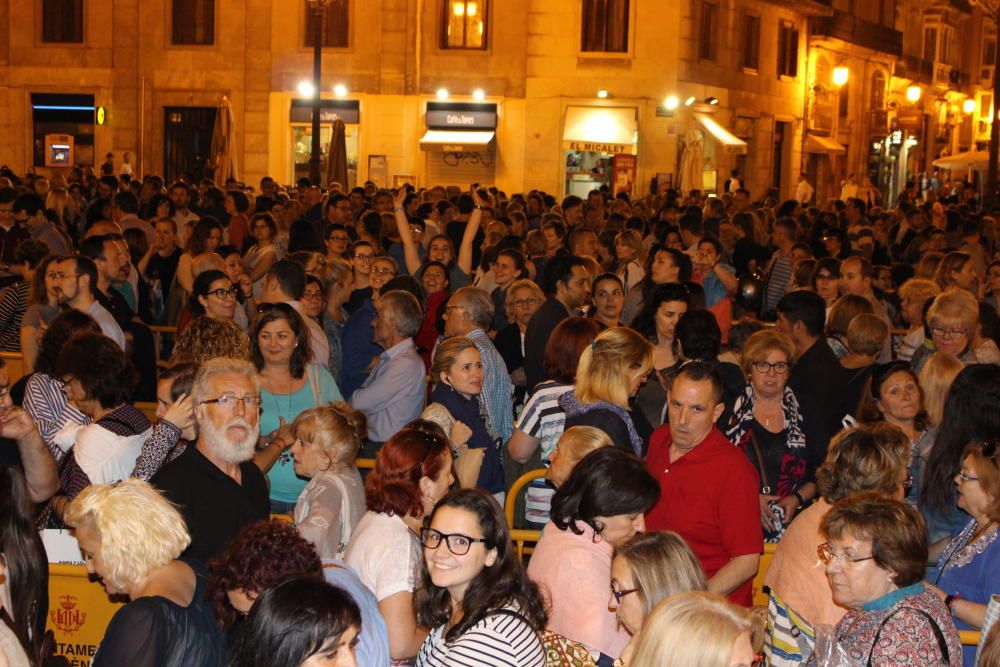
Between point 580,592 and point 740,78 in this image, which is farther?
point 740,78

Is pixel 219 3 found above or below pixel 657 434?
above

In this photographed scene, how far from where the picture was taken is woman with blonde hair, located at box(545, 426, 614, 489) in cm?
593

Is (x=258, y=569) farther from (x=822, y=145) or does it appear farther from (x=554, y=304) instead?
(x=822, y=145)

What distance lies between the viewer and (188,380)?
244 inches

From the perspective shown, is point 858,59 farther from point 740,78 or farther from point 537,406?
point 537,406

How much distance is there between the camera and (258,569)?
4.32 meters

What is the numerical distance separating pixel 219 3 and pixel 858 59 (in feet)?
81.4

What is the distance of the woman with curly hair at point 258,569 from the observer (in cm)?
431

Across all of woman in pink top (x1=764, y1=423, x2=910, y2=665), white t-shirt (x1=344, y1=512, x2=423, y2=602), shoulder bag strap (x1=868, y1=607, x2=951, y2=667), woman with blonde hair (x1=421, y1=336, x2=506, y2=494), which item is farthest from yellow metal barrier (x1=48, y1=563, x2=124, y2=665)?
shoulder bag strap (x1=868, y1=607, x2=951, y2=667)

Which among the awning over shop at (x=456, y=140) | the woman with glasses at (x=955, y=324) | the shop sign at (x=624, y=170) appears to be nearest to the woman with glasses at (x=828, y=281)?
the woman with glasses at (x=955, y=324)

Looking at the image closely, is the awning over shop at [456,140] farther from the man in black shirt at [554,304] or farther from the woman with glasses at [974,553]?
the woman with glasses at [974,553]

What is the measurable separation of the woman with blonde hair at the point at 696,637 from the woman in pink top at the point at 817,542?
175cm

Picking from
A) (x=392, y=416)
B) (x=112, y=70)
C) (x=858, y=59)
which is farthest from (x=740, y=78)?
(x=392, y=416)

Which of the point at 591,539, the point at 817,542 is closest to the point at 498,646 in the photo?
the point at 591,539
